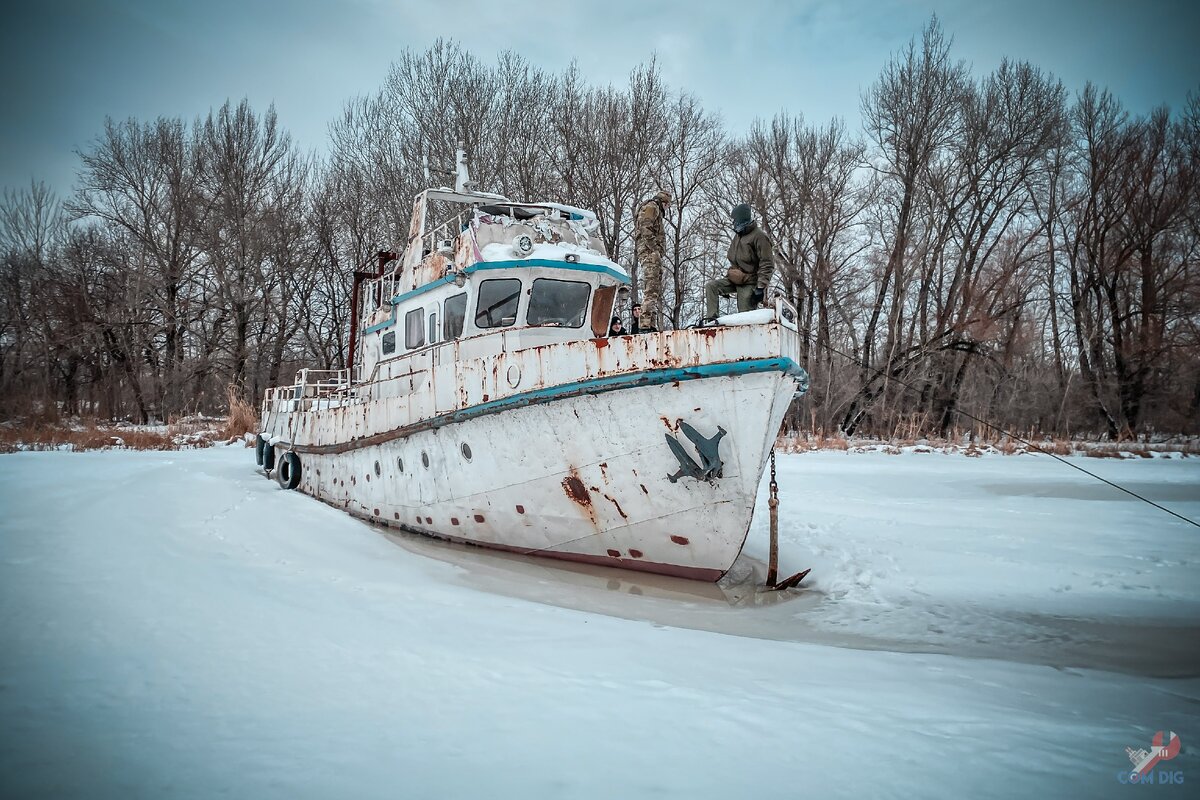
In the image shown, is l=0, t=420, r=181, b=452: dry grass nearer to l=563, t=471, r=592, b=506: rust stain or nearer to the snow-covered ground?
the snow-covered ground

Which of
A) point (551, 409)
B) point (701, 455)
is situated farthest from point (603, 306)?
point (701, 455)

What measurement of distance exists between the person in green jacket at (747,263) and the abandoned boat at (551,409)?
2.46 feet

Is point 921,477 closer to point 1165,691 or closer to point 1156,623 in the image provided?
point 1156,623

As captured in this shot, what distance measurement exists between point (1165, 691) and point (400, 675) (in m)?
3.51

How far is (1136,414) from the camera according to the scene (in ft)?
66.6

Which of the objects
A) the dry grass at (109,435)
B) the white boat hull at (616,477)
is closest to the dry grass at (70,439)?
the dry grass at (109,435)

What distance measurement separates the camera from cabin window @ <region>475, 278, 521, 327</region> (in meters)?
6.44

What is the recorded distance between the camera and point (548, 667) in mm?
2703

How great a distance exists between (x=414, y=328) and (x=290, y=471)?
4.02 metres

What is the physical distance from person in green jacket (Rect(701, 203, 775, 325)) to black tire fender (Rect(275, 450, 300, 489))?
24.4 feet

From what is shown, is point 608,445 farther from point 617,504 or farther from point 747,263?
point 747,263

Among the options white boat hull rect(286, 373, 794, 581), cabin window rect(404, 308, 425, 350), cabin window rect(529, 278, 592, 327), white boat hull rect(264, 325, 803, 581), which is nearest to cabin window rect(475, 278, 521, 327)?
cabin window rect(529, 278, 592, 327)

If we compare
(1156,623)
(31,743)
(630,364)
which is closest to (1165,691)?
(1156,623)

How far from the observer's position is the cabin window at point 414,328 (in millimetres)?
7338
